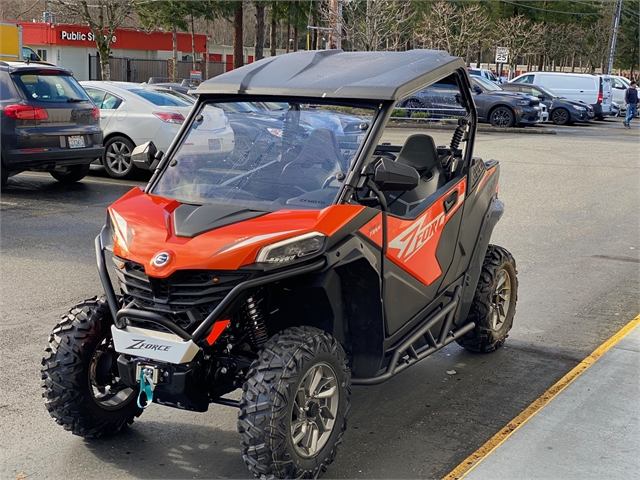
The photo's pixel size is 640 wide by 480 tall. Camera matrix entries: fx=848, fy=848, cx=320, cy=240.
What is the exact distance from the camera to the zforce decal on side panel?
443 centimetres

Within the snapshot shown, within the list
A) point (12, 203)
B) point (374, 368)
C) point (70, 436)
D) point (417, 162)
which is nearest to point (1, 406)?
point (70, 436)

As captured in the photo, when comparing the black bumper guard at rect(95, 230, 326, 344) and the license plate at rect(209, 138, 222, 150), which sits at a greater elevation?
the license plate at rect(209, 138, 222, 150)

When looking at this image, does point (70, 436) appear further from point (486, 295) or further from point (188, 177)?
point (486, 295)

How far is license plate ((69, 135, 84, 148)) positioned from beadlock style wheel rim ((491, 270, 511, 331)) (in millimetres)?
7878

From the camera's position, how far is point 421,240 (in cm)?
472

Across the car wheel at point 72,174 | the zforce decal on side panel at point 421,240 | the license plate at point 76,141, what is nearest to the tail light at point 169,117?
the car wheel at point 72,174

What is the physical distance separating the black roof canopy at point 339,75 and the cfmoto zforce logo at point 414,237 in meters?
0.72

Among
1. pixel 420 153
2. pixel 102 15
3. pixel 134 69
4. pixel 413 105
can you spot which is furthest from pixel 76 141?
pixel 134 69

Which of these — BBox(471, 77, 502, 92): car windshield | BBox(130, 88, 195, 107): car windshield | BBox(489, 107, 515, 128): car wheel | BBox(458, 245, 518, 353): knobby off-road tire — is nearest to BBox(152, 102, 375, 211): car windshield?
BBox(458, 245, 518, 353): knobby off-road tire

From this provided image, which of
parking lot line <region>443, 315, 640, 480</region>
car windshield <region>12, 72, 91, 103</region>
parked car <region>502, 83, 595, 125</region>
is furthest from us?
parked car <region>502, 83, 595, 125</region>

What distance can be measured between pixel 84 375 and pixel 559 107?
1239 inches

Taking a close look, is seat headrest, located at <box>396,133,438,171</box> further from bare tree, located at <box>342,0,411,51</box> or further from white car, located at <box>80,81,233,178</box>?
bare tree, located at <box>342,0,411,51</box>

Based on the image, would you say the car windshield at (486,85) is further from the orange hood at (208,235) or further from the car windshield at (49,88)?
the orange hood at (208,235)

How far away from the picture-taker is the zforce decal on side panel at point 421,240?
174 inches
